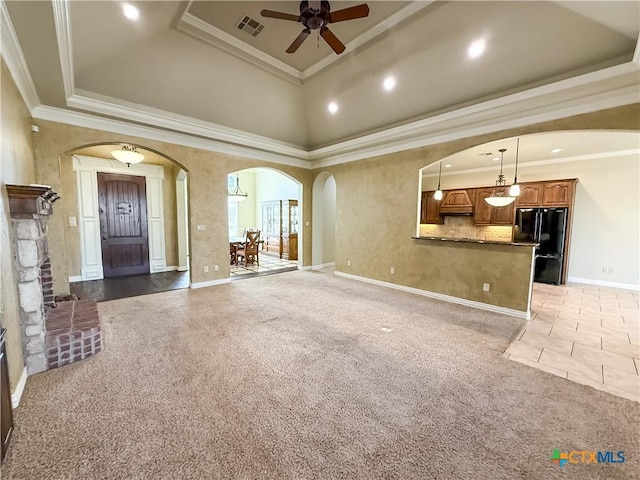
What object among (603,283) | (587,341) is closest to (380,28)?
(587,341)

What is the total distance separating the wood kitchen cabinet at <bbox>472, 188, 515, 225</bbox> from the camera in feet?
21.0

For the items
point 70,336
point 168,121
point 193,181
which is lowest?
point 70,336

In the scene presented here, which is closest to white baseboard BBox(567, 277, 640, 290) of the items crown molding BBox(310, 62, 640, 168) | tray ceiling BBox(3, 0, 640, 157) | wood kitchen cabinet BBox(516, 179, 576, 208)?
wood kitchen cabinet BBox(516, 179, 576, 208)

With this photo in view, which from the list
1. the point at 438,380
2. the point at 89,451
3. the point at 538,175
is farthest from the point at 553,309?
the point at 89,451

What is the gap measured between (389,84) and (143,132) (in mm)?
4110

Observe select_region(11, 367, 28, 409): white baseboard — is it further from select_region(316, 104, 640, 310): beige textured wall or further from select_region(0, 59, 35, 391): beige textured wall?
select_region(316, 104, 640, 310): beige textured wall

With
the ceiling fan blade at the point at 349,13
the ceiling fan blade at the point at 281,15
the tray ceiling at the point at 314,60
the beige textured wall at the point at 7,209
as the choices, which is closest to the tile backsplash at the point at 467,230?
the tray ceiling at the point at 314,60

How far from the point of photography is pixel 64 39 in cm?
238

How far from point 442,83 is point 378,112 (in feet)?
3.62

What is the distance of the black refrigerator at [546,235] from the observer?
224 inches

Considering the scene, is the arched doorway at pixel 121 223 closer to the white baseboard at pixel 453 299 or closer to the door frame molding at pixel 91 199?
the door frame molding at pixel 91 199

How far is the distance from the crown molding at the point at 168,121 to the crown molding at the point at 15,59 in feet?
1.43

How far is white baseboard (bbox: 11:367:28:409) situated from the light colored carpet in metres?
0.05

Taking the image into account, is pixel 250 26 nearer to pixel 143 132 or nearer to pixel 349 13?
pixel 349 13
